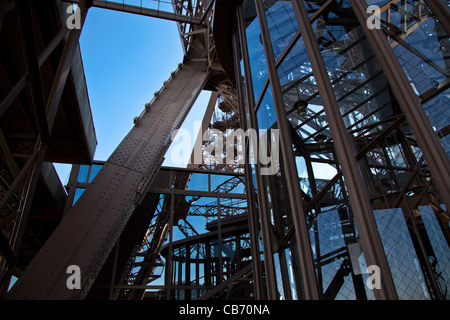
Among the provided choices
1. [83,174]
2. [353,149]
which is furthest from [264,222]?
[83,174]

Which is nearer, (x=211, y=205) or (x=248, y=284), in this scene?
(x=248, y=284)

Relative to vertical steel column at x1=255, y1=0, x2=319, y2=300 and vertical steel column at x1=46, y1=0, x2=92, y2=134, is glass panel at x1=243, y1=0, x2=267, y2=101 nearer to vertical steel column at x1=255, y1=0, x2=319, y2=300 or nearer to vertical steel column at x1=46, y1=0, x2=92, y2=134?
vertical steel column at x1=255, y1=0, x2=319, y2=300

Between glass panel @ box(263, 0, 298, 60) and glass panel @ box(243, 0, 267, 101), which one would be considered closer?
glass panel @ box(263, 0, 298, 60)

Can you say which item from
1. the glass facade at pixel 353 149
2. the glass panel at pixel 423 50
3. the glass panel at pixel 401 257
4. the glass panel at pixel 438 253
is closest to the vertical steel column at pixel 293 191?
the glass facade at pixel 353 149

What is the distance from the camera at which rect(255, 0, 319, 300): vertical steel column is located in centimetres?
274

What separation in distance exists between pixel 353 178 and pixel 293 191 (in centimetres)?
70

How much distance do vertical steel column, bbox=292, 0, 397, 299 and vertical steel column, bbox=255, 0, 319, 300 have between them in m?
0.54

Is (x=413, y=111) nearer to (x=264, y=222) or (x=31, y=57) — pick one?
(x=264, y=222)

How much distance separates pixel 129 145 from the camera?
8.89 m

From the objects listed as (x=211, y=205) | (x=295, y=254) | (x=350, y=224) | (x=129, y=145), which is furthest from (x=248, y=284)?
(x=350, y=224)

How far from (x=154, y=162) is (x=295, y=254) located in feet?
20.3

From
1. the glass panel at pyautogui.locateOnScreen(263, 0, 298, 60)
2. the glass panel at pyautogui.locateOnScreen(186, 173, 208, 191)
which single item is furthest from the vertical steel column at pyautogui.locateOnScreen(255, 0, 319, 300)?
the glass panel at pyautogui.locateOnScreen(186, 173, 208, 191)
